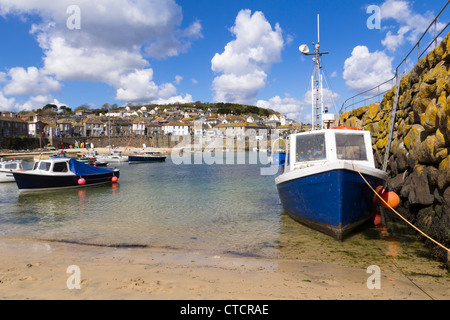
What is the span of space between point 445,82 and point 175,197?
15.8 meters

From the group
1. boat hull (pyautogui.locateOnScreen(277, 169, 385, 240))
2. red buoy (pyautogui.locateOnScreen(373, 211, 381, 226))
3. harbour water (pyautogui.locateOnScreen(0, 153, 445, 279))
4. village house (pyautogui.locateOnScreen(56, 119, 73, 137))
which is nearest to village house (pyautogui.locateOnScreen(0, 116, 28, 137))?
village house (pyautogui.locateOnScreen(56, 119, 73, 137))

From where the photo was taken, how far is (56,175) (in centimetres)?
2300

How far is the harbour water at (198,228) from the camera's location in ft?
29.8

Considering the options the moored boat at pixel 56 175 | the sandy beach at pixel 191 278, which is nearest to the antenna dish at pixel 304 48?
the sandy beach at pixel 191 278

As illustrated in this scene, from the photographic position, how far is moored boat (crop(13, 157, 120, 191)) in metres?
22.0

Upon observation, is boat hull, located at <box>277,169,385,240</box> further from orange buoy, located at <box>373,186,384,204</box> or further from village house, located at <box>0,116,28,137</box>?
village house, located at <box>0,116,28,137</box>

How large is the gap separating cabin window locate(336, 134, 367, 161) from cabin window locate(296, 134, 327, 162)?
0.55 m

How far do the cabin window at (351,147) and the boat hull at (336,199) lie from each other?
117 centimetres

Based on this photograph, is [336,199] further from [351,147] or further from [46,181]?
[46,181]

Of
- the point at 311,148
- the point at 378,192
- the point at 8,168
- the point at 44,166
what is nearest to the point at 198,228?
the point at 311,148

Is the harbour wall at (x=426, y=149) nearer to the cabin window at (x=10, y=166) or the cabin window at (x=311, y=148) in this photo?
the cabin window at (x=311, y=148)

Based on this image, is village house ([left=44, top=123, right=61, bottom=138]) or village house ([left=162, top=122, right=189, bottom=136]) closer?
village house ([left=44, top=123, right=61, bottom=138])
